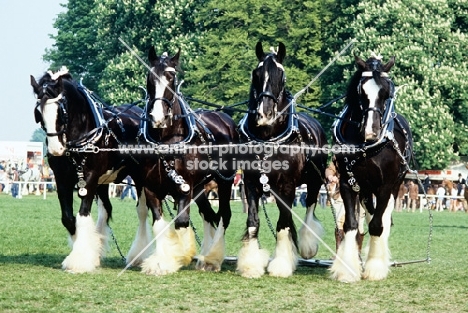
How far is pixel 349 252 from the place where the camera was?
45.1 feet

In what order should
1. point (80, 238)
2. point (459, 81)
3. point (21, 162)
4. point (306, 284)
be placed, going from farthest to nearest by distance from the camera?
point (21, 162), point (459, 81), point (80, 238), point (306, 284)

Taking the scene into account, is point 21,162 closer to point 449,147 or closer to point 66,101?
point 449,147

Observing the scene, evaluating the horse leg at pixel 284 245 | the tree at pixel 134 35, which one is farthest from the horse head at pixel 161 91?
the tree at pixel 134 35

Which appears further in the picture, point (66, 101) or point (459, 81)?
point (459, 81)

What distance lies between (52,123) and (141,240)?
2.73 m

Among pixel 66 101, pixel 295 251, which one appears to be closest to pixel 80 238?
pixel 66 101

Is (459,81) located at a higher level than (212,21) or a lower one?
lower

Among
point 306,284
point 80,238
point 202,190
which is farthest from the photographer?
point 202,190

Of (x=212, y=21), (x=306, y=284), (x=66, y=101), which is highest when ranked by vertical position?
(x=212, y=21)

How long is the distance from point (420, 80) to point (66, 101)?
4314 centimetres

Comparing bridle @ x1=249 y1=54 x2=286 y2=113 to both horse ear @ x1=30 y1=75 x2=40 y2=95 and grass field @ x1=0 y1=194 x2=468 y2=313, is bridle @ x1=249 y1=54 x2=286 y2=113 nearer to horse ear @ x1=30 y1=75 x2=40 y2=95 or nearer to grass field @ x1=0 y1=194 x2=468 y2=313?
grass field @ x1=0 y1=194 x2=468 y2=313

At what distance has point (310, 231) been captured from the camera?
1614 centimetres

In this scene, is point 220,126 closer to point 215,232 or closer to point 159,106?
point 215,232

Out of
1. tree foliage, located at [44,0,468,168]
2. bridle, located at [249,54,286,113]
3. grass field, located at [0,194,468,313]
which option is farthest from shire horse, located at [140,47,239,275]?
tree foliage, located at [44,0,468,168]
